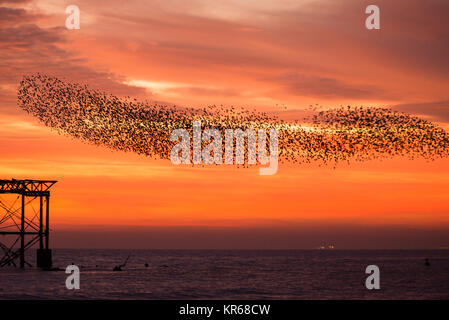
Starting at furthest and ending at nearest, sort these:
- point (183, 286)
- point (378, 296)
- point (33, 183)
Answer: point (183, 286), point (33, 183), point (378, 296)

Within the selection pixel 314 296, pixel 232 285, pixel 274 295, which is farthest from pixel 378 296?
pixel 232 285

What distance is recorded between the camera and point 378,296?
67.1 metres

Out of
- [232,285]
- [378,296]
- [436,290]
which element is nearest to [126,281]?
[232,285]

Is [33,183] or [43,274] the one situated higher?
[33,183]

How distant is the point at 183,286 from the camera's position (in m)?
79.4

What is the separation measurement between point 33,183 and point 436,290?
50.4 meters

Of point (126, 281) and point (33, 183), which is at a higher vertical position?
point (33, 183)
